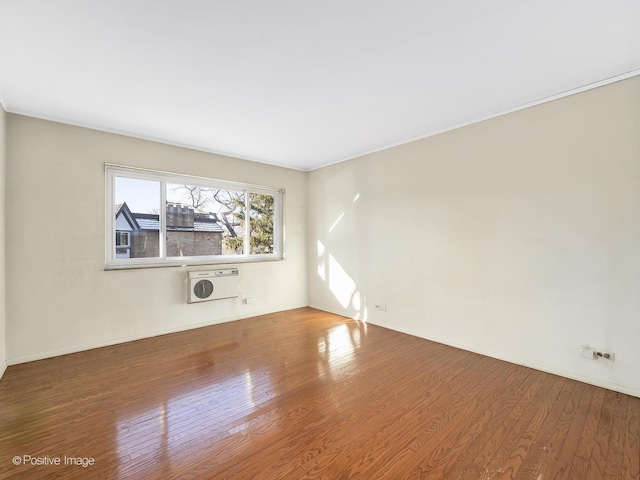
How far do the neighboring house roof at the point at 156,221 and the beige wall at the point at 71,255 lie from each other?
281mm

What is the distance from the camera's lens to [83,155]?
339 centimetres

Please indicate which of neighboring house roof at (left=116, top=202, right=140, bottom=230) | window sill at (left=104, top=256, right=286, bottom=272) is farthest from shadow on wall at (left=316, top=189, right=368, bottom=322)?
neighboring house roof at (left=116, top=202, right=140, bottom=230)

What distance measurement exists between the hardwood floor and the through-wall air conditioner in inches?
38.4

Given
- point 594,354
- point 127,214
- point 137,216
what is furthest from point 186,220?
point 594,354

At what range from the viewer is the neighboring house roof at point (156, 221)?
147 inches

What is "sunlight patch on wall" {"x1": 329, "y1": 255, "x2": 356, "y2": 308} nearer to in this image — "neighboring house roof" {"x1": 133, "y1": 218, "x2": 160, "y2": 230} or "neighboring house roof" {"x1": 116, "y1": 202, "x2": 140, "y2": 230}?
"neighboring house roof" {"x1": 133, "y1": 218, "x2": 160, "y2": 230}

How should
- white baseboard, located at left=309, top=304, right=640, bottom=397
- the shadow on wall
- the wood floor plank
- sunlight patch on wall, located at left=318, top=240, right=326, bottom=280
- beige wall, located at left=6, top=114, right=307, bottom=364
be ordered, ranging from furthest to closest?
sunlight patch on wall, located at left=318, top=240, right=326, bottom=280 < the shadow on wall < beige wall, located at left=6, top=114, right=307, bottom=364 < white baseboard, located at left=309, top=304, right=640, bottom=397 < the wood floor plank

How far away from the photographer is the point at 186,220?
167 inches

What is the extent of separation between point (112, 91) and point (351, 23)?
2201 millimetres

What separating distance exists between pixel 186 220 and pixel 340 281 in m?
2.56

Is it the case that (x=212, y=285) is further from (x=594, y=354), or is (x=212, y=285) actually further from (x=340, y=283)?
(x=594, y=354)

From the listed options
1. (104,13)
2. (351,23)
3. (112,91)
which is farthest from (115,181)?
(351,23)

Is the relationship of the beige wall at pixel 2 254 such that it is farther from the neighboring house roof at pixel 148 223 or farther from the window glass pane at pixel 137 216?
the neighboring house roof at pixel 148 223

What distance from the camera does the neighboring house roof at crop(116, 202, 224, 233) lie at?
374 cm
